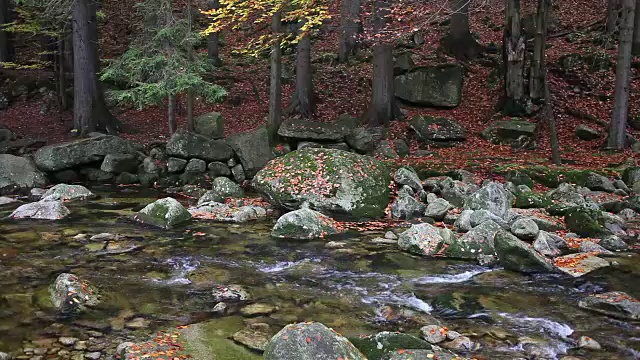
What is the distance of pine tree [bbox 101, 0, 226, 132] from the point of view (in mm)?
15289

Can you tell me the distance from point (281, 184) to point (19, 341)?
6.90 metres

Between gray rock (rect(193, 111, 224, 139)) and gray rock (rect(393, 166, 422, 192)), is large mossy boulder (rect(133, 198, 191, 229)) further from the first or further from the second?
gray rock (rect(193, 111, 224, 139))

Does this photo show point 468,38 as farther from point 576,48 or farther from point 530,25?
point 576,48

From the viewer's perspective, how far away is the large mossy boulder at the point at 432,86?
1969 cm

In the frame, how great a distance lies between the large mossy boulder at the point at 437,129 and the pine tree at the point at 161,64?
21.0ft

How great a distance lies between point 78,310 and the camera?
6348mm

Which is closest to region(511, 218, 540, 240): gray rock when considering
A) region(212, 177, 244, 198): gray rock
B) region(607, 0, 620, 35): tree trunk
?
region(212, 177, 244, 198): gray rock

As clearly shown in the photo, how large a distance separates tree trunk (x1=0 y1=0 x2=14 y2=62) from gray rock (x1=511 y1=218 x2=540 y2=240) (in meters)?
22.5

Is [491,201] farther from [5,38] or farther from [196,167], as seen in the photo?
[5,38]

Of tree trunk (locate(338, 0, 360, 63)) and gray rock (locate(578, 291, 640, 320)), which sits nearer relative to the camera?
gray rock (locate(578, 291, 640, 320))

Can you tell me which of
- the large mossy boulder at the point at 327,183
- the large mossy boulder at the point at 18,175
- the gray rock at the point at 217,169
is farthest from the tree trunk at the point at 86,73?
the large mossy boulder at the point at 327,183

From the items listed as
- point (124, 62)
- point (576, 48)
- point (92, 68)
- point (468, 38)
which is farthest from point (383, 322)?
point (576, 48)

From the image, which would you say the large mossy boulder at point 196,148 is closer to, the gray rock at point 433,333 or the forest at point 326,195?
the forest at point 326,195

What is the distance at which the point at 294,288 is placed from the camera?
24.2 ft
